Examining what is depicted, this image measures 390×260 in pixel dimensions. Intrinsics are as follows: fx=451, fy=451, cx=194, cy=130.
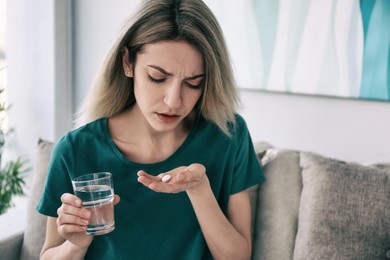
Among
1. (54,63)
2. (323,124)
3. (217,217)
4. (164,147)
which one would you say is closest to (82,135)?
(164,147)

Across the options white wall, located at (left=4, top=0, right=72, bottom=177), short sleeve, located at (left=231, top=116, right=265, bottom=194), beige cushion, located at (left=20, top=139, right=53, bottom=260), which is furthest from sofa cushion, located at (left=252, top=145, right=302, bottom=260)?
white wall, located at (left=4, top=0, right=72, bottom=177)

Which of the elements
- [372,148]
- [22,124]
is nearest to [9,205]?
[22,124]

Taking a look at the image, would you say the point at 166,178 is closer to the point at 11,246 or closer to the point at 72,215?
the point at 72,215

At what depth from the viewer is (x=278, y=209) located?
1.68m

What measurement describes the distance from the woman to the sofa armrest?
52 cm

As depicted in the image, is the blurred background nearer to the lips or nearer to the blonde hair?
the blonde hair

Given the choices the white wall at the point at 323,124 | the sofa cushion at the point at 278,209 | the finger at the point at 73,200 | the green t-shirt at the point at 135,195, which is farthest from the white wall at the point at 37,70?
the finger at the point at 73,200

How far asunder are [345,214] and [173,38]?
80 centimetres

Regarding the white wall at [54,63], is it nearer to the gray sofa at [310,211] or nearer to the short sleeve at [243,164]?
the gray sofa at [310,211]

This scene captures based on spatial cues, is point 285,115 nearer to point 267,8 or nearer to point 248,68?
point 248,68

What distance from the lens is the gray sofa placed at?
1455 mm

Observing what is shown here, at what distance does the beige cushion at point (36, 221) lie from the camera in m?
1.77

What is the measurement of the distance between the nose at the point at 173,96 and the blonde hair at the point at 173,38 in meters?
0.13

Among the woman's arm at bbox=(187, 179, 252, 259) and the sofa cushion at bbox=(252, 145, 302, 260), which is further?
the sofa cushion at bbox=(252, 145, 302, 260)
